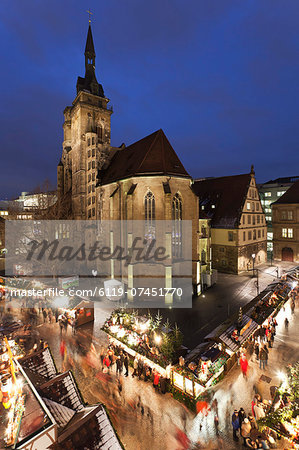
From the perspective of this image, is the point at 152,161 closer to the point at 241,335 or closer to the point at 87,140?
the point at 87,140

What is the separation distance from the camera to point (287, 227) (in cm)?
3812

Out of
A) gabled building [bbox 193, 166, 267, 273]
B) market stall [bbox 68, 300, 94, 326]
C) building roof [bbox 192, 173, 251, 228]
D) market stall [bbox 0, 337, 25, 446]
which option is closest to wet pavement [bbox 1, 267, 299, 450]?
market stall [bbox 68, 300, 94, 326]

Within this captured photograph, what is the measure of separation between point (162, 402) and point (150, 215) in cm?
1585

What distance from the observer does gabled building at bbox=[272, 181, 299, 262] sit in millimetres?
37156

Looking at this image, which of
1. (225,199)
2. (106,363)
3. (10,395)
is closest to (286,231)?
(225,199)

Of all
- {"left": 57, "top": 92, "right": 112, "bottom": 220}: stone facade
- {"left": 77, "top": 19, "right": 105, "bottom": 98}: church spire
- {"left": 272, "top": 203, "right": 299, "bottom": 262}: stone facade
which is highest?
{"left": 77, "top": 19, "right": 105, "bottom": 98}: church spire

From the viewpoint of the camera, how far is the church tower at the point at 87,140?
105 feet

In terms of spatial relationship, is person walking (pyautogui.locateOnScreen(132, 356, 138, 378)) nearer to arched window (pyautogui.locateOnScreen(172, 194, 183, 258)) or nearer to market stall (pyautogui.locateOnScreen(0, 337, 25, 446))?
market stall (pyautogui.locateOnScreen(0, 337, 25, 446))

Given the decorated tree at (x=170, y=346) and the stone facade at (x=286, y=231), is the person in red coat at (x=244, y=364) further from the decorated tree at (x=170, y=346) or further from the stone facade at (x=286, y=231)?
the stone facade at (x=286, y=231)

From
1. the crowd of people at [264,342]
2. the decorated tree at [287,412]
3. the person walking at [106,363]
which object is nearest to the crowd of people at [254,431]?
the decorated tree at [287,412]

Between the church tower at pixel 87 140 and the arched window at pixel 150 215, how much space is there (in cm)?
1205

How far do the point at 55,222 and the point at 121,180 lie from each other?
39.5 feet

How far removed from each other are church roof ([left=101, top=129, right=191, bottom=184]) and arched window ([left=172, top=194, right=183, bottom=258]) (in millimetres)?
2924

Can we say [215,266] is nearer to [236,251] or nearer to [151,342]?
[236,251]
